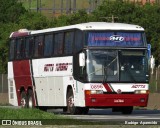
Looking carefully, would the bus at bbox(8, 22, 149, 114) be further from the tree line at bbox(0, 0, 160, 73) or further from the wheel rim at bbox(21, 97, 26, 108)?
the tree line at bbox(0, 0, 160, 73)

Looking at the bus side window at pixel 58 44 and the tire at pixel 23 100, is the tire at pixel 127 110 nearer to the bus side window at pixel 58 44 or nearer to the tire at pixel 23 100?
the bus side window at pixel 58 44

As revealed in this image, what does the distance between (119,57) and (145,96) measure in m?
1.85

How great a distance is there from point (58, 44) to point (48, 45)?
3.96 feet

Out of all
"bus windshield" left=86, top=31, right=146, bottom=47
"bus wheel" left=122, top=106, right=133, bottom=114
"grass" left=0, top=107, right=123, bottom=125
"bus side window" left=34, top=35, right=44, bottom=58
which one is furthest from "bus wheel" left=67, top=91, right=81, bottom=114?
"grass" left=0, top=107, right=123, bottom=125

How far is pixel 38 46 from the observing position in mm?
38750

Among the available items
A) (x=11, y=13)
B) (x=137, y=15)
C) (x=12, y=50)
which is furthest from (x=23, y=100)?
(x=11, y=13)

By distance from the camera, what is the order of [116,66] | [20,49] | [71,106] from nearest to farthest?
[116,66] < [71,106] < [20,49]

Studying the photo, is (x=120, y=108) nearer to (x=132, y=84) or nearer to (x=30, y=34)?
(x=132, y=84)

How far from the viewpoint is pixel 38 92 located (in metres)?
39.4

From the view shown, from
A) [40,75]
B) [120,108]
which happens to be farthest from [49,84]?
[120,108]

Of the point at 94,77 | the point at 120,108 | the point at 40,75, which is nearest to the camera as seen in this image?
the point at 94,77

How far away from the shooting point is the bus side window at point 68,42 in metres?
35.1

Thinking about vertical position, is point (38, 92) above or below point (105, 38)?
below

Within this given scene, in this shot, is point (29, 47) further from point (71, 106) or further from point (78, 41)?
point (78, 41)
